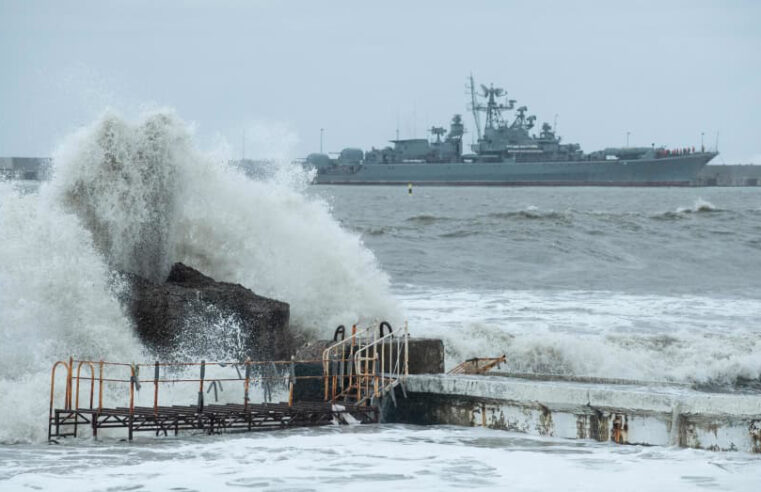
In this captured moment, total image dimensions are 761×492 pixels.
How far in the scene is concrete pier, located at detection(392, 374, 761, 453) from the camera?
8.89 metres

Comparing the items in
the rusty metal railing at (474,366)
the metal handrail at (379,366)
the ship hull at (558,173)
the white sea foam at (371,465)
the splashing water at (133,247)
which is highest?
the ship hull at (558,173)

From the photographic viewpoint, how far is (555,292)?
83.1ft

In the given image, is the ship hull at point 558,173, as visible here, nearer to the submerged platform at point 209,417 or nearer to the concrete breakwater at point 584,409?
the concrete breakwater at point 584,409

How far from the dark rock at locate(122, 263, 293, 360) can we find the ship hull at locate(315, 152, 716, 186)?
119045 millimetres

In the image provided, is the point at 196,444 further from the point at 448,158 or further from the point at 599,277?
the point at 448,158

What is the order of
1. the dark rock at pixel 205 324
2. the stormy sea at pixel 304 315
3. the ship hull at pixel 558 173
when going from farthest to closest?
the ship hull at pixel 558 173, the dark rock at pixel 205 324, the stormy sea at pixel 304 315

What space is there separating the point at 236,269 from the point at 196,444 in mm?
6827

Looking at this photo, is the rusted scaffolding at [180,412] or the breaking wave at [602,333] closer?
the rusted scaffolding at [180,412]

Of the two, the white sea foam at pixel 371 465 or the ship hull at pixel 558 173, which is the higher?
the ship hull at pixel 558 173

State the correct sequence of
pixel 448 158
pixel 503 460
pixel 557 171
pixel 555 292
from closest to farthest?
pixel 503 460 < pixel 555 292 < pixel 557 171 < pixel 448 158

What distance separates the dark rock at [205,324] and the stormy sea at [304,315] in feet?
0.55

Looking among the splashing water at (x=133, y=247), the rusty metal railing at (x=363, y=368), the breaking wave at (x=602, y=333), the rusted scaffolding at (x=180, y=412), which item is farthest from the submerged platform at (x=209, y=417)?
the breaking wave at (x=602, y=333)

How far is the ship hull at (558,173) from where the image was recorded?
128375 mm

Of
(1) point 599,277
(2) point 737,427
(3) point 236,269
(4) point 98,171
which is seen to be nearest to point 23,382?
(4) point 98,171
